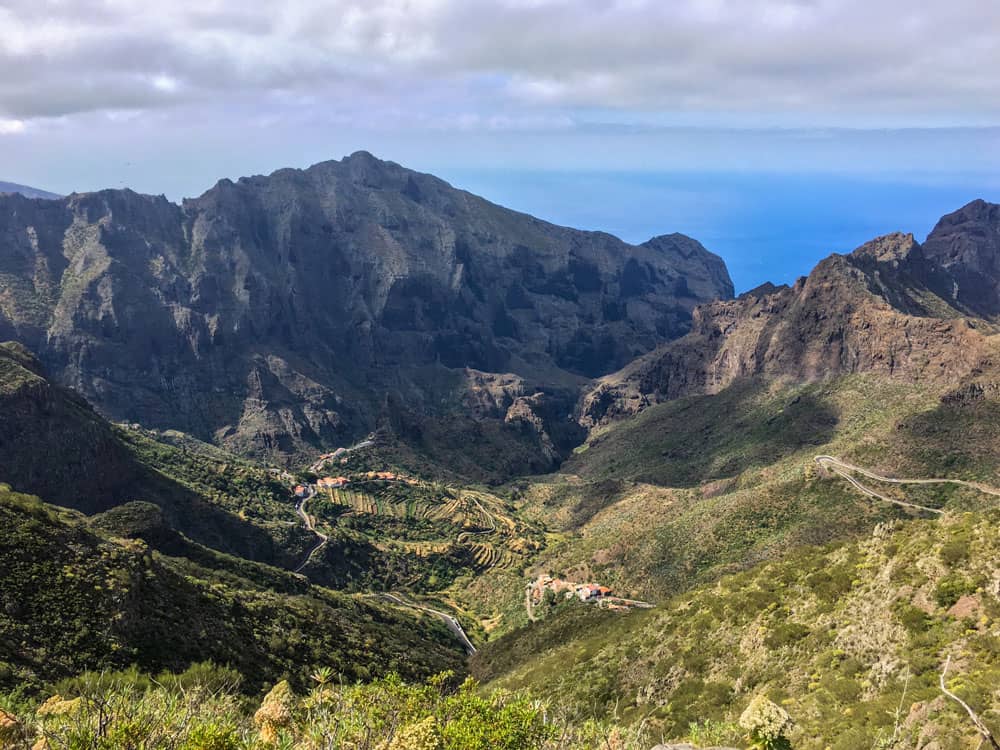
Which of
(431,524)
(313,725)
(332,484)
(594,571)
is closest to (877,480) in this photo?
(594,571)

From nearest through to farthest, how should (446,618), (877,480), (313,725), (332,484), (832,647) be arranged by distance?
(313,725)
(832,647)
(446,618)
(877,480)
(332,484)

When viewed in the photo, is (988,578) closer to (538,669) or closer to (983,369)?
(538,669)

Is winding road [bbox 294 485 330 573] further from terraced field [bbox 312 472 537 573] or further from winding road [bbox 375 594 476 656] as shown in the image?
winding road [bbox 375 594 476 656]

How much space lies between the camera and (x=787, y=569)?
6738cm

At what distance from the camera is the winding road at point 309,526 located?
14616 cm

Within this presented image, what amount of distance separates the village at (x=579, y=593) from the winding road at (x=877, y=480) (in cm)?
5420

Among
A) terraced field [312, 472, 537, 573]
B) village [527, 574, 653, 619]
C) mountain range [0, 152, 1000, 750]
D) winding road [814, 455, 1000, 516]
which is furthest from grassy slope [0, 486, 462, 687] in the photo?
winding road [814, 455, 1000, 516]

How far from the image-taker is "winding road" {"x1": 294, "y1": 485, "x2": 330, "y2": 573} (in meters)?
146

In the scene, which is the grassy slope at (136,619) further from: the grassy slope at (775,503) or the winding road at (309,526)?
the winding road at (309,526)

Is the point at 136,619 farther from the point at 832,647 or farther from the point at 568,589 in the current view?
the point at 568,589

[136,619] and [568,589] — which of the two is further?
[568,589]

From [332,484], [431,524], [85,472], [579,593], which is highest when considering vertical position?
[85,472]

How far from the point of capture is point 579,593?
12338 centimetres

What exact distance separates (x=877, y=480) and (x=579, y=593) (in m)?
68.2
